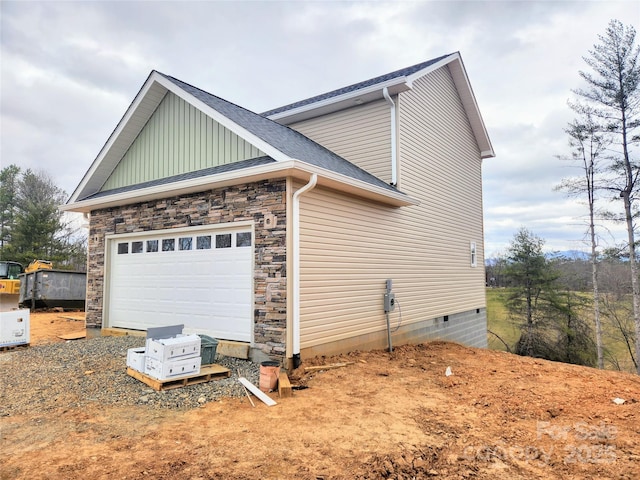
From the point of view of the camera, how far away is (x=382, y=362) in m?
6.99

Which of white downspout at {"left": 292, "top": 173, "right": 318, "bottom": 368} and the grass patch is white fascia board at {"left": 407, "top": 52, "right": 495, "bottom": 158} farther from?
the grass patch

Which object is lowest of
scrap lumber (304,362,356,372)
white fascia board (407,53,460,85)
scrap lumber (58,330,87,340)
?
scrap lumber (58,330,87,340)

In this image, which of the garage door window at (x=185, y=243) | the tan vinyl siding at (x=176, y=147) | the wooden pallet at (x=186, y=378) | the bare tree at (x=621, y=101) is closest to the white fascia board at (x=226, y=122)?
the tan vinyl siding at (x=176, y=147)

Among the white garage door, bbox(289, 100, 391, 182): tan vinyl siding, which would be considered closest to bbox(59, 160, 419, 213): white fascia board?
the white garage door

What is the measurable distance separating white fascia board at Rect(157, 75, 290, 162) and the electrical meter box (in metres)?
5.77

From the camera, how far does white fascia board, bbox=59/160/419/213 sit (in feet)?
19.6

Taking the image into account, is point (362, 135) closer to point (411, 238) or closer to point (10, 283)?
point (411, 238)

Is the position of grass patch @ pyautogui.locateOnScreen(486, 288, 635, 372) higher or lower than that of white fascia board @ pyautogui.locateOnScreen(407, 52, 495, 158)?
lower

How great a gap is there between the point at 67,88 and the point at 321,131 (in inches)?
375

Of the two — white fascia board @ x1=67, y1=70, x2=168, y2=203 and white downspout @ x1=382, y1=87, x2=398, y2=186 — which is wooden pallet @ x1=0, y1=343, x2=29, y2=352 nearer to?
white fascia board @ x1=67, y1=70, x2=168, y2=203

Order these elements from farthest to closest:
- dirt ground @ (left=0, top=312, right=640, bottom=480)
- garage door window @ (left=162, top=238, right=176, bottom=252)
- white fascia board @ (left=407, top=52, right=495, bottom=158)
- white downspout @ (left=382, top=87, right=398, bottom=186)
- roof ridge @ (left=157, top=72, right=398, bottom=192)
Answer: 1. white fascia board @ (left=407, top=52, right=495, bottom=158)
2. white downspout @ (left=382, top=87, right=398, bottom=186)
3. garage door window @ (left=162, top=238, right=176, bottom=252)
4. roof ridge @ (left=157, top=72, right=398, bottom=192)
5. dirt ground @ (left=0, top=312, right=640, bottom=480)

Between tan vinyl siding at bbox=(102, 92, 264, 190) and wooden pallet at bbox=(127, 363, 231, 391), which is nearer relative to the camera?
wooden pallet at bbox=(127, 363, 231, 391)

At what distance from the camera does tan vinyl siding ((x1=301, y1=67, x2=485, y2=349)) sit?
6.78 m

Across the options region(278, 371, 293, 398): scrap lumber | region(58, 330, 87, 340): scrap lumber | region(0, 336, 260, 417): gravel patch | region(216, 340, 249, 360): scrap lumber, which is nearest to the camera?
region(0, 336, 260, 417): gravel patch
